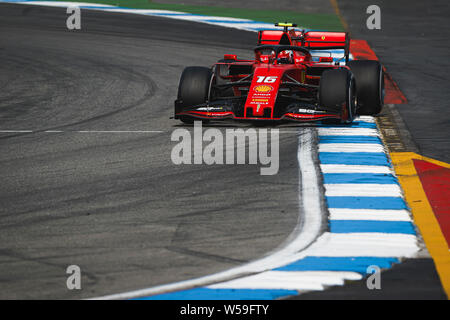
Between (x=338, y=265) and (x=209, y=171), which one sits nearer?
(x=338, y=265)

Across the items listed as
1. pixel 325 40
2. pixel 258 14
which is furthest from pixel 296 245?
A: pixel 258 14

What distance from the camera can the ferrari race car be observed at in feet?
37.0

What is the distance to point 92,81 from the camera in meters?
15.3

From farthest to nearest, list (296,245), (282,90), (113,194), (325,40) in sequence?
1. (325,40)
2. (282,90)
3. (113,194)
4. (296,245)

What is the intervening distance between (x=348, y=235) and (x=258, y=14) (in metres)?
18.1

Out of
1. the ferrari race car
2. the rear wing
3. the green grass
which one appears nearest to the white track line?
the ferrari race car

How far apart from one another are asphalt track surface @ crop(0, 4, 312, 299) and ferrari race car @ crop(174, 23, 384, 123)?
442 mm

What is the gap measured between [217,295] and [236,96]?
21.8 ft

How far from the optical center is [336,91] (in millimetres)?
11352

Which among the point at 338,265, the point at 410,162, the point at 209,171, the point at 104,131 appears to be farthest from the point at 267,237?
the point at 104,131

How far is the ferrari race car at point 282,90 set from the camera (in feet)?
37.0

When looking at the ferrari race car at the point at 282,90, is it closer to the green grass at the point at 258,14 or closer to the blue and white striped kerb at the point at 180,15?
the blue and white striped kerb at the point at 180,15

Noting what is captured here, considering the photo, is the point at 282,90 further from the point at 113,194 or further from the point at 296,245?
the point at 296,245

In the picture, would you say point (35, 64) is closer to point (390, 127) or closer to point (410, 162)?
point (390, 127)
